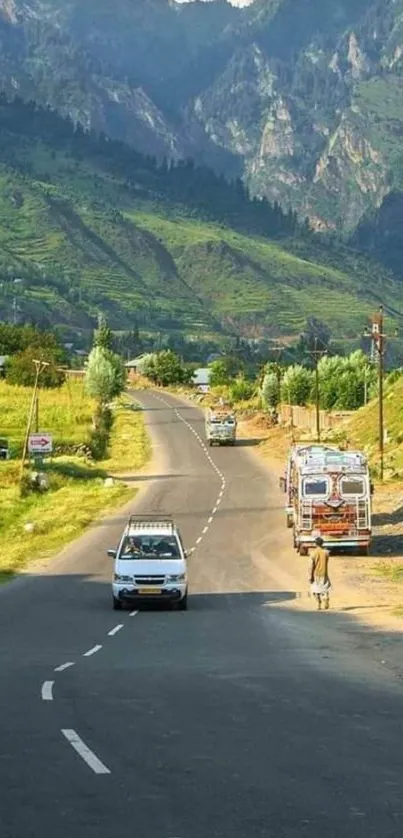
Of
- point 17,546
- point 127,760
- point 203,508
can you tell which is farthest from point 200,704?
point 203,508

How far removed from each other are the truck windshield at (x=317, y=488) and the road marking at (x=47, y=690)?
28683mm

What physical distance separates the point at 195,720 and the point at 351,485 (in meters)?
32.6

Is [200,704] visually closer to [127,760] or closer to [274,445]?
[127,760]

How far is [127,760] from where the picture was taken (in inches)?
591

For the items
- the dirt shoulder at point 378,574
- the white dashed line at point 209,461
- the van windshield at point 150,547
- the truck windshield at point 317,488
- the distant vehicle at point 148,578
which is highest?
the truck windshield at point 317,488

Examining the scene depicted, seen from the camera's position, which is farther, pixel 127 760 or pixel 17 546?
pixel 17 546

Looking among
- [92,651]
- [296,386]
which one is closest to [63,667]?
[92,651]

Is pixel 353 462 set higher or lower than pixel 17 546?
higher

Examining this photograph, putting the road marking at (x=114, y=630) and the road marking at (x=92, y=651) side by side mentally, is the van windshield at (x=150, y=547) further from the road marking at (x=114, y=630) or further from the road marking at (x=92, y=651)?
the road marking at (x=92, y=651)

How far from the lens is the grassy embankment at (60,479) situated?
58281 mm

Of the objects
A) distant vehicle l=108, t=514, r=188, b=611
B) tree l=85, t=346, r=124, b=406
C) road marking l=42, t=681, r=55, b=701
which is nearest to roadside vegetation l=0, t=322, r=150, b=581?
tree l=85, t=346, r=124, b=406

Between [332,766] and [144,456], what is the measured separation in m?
93.4

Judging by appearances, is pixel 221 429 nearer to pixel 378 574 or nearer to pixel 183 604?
pixel 378 574

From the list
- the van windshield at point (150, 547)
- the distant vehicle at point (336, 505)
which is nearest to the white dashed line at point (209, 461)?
the distant vehicle at point (336, 505)
